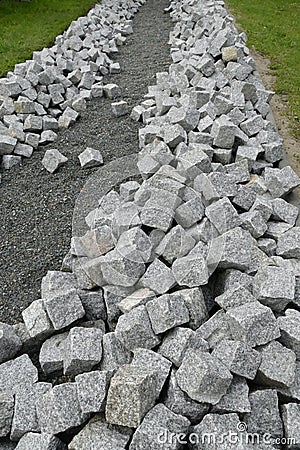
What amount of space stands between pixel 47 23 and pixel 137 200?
26.2 ft

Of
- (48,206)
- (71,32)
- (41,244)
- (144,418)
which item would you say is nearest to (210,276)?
(144,418)

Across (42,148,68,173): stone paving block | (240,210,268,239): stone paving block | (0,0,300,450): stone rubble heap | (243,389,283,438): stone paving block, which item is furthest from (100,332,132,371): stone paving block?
(42,148,68,173): stone paving block

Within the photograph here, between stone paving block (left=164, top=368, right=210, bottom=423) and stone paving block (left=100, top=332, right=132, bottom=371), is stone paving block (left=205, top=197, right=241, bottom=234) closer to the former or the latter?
stone paving block (left=100, top=332, right=132, bottom=371)

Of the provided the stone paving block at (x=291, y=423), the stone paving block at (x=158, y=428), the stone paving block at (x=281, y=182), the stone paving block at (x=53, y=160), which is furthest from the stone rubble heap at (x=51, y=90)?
the stone paving block at (x=291, y=423)

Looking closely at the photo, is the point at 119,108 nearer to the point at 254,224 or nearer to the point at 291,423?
the point at 254,224

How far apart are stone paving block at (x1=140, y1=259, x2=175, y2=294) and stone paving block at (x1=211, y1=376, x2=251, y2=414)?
675mm

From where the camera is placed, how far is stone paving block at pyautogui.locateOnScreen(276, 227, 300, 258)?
3.17 meters

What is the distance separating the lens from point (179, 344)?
2.46m

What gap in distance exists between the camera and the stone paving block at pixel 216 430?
2.14 metres

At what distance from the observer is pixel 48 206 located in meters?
4.21

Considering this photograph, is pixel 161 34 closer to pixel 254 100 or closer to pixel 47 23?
pixel 47 23

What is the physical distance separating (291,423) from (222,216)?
134cm

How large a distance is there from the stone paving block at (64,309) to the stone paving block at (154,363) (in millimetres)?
514

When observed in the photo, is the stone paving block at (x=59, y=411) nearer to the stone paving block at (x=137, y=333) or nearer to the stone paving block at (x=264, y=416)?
the stone paving block at (x=137, y=333)
